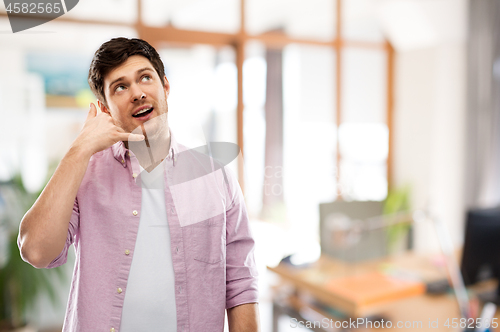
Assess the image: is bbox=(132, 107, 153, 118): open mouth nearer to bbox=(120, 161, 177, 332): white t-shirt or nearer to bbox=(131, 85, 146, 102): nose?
bbox=(131, 85, 146, 102): nose

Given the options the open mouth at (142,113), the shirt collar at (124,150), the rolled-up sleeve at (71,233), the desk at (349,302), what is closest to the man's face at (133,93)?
the open mouth at (142,113)

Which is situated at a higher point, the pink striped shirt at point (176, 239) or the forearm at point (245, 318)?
the pink striped shirt at point (176, 239)

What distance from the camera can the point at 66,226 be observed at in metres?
0.79

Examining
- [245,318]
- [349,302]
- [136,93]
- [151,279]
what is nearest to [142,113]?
[136,93]

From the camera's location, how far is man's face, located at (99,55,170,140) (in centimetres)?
81

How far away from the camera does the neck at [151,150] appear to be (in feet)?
2.96

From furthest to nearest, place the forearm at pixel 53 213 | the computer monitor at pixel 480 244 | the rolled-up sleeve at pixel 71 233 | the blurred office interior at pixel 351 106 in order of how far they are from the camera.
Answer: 1. the blurred office interior at pixel 351 106
2. the computer monitor at pixel 480 244
3. the rolled-up sleeve at pixel 71 233
4. the forearm at pixel 53 213

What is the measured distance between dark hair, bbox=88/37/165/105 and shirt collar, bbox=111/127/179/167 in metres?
0.12

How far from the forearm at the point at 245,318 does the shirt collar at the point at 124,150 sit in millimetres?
400

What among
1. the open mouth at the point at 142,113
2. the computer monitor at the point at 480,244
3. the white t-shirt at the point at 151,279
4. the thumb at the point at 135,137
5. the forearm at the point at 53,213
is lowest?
the computer monitor at the point at 480,244

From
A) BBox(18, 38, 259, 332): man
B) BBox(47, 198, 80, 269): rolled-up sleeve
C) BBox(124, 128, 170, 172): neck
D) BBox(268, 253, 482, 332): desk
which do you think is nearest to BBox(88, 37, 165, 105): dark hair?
BBox(18, 38, 259, 332): man

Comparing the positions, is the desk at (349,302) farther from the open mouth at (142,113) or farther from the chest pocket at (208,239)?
the open mouth at (142,113)

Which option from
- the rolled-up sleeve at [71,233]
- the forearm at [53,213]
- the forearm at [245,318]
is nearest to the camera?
the forearm at [53,213]

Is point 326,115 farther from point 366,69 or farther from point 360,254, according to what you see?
point 360,254
